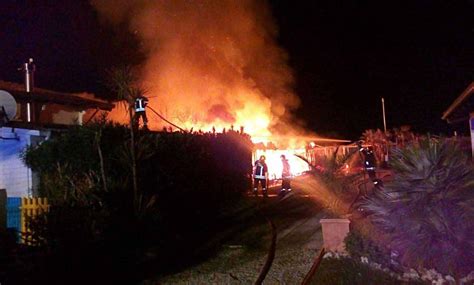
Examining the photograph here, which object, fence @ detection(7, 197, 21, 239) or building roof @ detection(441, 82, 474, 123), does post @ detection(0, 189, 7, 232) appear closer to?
fence @ detection(7, 197, 21, 239)

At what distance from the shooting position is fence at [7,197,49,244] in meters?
11.6

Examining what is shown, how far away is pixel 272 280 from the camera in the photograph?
29.1 ft

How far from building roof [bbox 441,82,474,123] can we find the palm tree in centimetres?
478

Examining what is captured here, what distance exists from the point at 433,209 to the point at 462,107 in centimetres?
955

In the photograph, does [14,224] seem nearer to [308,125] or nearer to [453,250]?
[453,250]

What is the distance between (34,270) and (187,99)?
24446 millimetres

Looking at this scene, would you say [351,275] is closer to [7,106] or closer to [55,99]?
[7,106]

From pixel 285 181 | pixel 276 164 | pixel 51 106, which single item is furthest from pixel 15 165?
pixel 276 164

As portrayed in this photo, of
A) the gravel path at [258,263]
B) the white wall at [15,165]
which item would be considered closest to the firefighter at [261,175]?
the gravel path at [258,263]

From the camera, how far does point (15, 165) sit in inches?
Result: 564

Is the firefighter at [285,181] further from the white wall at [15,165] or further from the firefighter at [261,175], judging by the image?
the white wall at [15,165]

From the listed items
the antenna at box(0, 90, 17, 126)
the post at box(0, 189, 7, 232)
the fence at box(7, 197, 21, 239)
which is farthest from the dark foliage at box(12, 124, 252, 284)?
the antenna at box(0, 90, 17, 126)

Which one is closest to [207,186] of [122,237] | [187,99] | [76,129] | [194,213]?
[194,213]

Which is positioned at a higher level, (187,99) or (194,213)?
(187,99)
